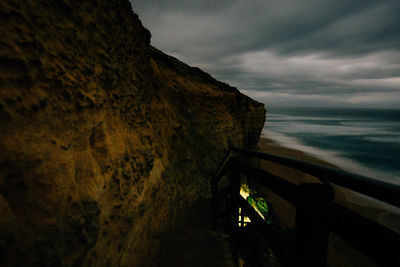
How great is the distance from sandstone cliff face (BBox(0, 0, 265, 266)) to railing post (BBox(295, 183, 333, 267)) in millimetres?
1734

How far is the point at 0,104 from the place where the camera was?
1.35 meters

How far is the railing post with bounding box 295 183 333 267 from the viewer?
1067mm

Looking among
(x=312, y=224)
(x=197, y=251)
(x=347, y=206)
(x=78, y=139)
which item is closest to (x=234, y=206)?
(x=197, y=251)

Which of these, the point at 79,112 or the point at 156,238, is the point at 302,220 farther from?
the point at 156,238

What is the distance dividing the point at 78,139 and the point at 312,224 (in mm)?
2079

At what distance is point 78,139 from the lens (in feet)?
6.42

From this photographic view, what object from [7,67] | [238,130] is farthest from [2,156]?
[238,130]

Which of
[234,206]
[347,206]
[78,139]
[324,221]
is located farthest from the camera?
[347,206]

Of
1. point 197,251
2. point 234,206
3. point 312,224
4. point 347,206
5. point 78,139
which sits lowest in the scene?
point 347,206

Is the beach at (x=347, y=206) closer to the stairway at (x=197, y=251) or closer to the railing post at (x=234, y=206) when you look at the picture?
the railing post at (x=234, y=206)

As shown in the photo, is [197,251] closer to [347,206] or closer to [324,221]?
[324,221]

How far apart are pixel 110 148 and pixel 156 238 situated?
190cm

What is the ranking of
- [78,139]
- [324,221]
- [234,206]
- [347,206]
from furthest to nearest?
[347,206]
[234,206]
[78,139]
[324,221]

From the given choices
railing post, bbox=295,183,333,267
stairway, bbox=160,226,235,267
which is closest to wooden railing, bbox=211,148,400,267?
railing post, bbox=295,183,333,267
